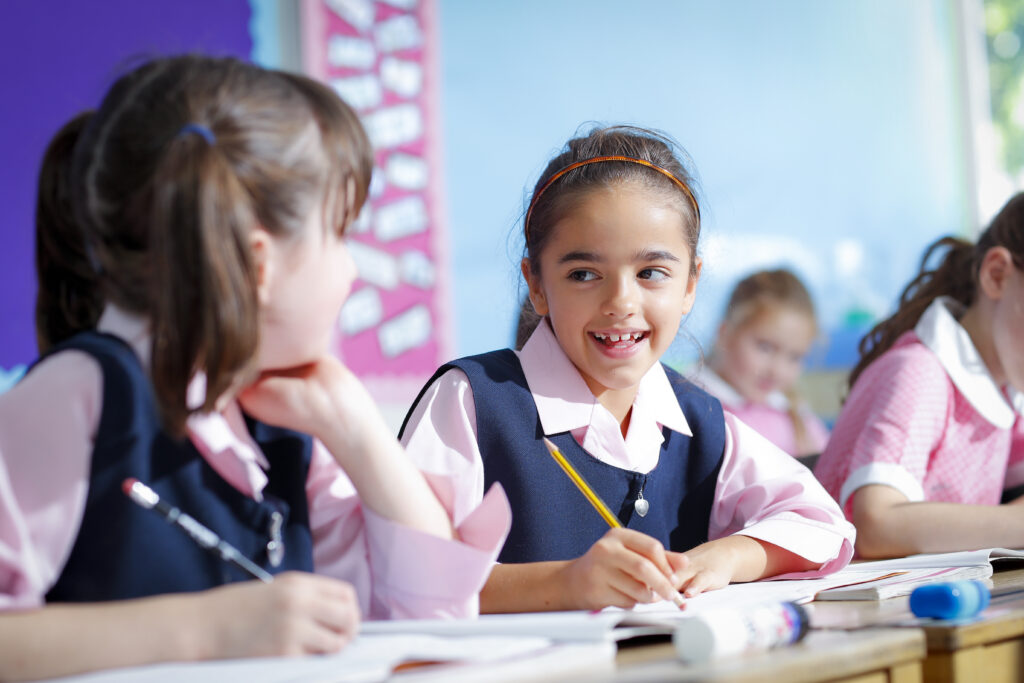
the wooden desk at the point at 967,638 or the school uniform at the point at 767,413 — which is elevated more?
the wooden desk at the point at 967,638

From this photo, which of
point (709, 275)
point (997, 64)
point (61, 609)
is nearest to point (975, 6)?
point (997, 64)

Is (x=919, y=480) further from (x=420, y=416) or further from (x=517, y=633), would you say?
(x=517, y=633)

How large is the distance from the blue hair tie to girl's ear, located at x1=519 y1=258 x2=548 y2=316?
0.66 m

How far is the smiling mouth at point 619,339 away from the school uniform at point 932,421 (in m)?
0.42

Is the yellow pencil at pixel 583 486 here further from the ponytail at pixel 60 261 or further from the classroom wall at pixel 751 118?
the classroom wall at pixel 751 118

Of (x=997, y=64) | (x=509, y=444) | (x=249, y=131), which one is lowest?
(x=509, y=444)

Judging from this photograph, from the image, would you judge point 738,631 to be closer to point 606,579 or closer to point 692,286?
point 606,579

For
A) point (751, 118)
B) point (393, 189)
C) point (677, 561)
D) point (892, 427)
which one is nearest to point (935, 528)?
point (892, 427)

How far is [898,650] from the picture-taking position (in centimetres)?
73

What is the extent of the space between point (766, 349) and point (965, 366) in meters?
1.72

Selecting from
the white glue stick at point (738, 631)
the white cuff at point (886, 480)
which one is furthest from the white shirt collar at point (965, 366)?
the white glue stick at point (738, 631)

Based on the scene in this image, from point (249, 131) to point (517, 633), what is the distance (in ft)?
1.36

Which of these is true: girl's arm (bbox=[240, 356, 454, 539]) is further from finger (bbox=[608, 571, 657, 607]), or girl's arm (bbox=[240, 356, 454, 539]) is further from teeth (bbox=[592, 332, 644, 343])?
teeth (bbox=[592, 332, 644, 343])

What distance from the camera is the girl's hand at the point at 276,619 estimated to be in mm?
691
